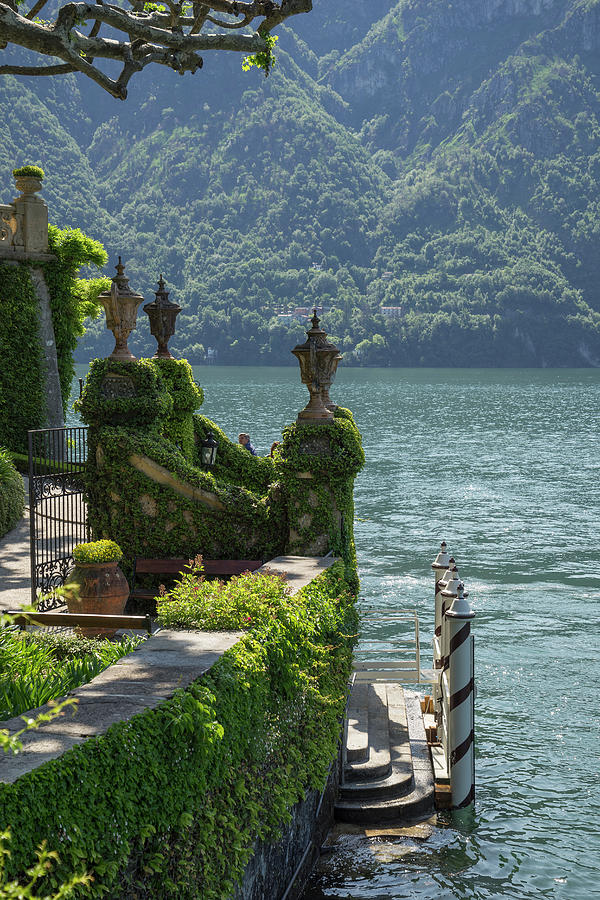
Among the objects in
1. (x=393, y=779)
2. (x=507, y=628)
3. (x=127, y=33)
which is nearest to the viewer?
(x=393, y=779)

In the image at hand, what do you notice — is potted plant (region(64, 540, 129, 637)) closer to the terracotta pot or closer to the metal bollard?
the terracotta pot

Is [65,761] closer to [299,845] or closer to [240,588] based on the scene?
[240,588]

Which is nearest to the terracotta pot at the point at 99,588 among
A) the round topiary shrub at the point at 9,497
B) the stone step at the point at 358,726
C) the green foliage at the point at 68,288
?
the stone step at the point at 358,726

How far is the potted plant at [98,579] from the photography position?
10.7m

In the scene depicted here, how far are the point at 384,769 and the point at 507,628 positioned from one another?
421 inches

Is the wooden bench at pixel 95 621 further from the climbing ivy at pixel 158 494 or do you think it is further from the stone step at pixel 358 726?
the climbing ivy at pixel 158 494

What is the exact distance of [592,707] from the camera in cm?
1527

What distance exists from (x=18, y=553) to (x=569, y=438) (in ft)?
195

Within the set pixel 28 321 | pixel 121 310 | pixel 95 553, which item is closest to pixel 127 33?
pixel 121 310

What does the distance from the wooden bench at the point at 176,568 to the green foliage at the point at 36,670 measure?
13.0ft

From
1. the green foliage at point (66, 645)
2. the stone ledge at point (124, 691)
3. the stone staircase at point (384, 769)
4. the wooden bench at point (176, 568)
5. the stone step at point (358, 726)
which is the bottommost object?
the stone staircase at point (384, 769)

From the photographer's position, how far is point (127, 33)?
10.6 metres

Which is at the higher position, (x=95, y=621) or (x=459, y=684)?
(x=95, y=621)

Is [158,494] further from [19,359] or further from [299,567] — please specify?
[19,359]
